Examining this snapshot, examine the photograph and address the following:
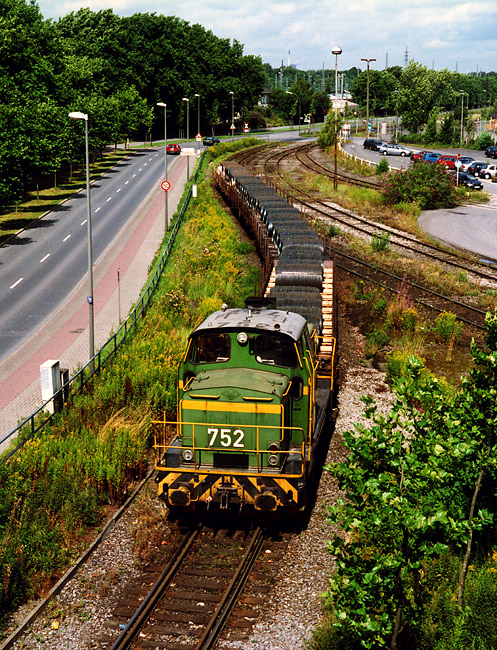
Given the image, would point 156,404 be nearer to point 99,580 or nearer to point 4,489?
point 4,489

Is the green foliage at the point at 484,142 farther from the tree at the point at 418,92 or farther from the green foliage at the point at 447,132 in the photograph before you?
the tree at the point at 418,92

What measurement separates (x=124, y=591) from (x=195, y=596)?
3.90 feet

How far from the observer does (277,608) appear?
11000 millimetres

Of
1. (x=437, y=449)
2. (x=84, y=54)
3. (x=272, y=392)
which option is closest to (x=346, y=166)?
(x=84, y=54)

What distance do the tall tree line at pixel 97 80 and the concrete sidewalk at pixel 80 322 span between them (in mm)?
8061

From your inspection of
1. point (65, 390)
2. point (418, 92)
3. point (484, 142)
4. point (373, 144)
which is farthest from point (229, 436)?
point (418, 92)

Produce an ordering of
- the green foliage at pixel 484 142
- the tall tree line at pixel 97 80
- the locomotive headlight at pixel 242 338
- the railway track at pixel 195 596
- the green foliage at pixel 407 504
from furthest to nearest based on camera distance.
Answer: the green foliage at pixel 484 142 → the tall tree line at pixel 97 80 → the locomotive headlight at pixel 242 338 → the railway track at pixel 195 596 → the green foliage at pixel 407 504

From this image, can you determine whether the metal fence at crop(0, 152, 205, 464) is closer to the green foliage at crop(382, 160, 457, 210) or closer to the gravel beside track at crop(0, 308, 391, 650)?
the gravel beside track at crop(0, 308, 391, 650)

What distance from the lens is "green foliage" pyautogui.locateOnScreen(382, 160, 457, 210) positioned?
50.1 meters

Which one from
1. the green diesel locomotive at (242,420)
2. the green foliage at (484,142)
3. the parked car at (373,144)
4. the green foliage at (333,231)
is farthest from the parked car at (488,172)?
the green diesel locomotive at (242,420)

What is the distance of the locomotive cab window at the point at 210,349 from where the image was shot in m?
12.8

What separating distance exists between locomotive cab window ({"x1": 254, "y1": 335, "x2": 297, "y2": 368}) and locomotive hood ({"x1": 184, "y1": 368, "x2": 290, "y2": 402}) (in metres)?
0.22

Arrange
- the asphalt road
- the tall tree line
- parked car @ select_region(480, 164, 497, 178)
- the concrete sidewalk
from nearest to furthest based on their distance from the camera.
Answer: the concrete sidewalk, the asphalt road, the tall tree line, parked car @ select_region(480, 164, 497, 178)

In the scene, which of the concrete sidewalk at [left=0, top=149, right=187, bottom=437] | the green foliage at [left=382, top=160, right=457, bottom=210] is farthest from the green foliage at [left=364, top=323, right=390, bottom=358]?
the green foliage at [left=382, top=160, right=457, bottom=210]
